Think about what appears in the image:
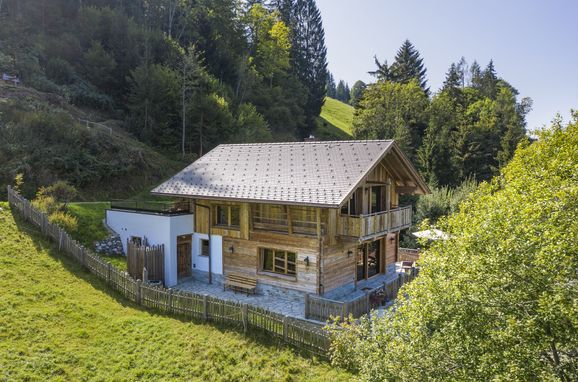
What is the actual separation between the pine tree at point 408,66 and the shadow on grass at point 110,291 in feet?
194

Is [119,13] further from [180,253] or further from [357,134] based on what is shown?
[180,253]

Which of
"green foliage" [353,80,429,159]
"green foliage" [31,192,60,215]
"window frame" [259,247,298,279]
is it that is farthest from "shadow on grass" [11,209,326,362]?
"green foliage" [353,80,429,159]

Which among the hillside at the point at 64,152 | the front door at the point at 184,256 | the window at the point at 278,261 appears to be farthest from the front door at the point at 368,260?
the hillside at the point at 64,152

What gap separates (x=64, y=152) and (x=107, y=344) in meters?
22.1

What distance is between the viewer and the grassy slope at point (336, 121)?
2827 inches

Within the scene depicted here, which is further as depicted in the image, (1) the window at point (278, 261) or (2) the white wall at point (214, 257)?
(2) the white wall at point (214, 257)

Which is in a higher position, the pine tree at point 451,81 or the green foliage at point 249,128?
the pine tree at point 451,81

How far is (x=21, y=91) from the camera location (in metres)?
34.8

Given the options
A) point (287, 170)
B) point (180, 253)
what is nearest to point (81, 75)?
point (180, 253)

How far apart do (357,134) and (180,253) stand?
3742cm

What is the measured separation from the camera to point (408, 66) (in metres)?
66.8

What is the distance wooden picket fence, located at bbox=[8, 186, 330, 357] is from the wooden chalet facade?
4.01 metres

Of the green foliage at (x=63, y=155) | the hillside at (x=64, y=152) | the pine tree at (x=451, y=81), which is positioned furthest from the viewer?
the pine tree at (x=451, y=81)

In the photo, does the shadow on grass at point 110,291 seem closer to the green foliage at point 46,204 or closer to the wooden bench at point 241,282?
the green foliage at point 46,204
